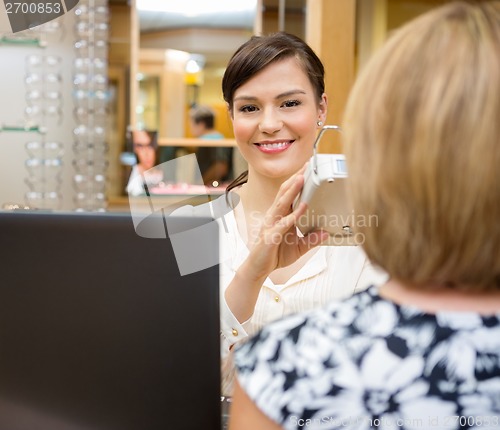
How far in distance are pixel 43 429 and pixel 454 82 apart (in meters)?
0.66

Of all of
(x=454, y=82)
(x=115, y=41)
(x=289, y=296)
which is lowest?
(x=289, y=296)

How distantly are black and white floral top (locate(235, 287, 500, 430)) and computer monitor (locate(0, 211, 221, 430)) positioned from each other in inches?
5.2

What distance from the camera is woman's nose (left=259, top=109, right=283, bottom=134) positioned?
5.71ft

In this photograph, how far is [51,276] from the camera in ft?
3.07

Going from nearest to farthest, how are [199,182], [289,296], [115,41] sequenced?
[289,296]
[199,182]
[115,41]

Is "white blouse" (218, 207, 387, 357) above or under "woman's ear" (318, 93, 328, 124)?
under

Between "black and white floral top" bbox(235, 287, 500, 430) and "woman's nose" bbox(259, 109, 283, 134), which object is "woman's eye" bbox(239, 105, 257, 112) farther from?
"black and white floral top" bbox(235, 287, 500, 430)

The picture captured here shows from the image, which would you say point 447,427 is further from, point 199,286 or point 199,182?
point 199,182

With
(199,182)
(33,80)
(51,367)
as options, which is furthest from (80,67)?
(51,367)

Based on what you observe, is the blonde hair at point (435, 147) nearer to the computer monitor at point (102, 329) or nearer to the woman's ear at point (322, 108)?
the computer monitor at point (102, 329)

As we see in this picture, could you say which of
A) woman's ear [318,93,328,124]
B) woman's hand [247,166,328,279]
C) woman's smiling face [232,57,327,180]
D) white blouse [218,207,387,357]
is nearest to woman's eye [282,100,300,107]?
woman's smiling face [232,57,327,180]

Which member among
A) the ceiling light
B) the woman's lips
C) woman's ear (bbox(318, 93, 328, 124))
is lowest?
the woman's lips

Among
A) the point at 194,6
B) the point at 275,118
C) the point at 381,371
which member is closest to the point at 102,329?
the point at 381,371

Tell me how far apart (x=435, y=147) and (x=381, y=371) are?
23cm
